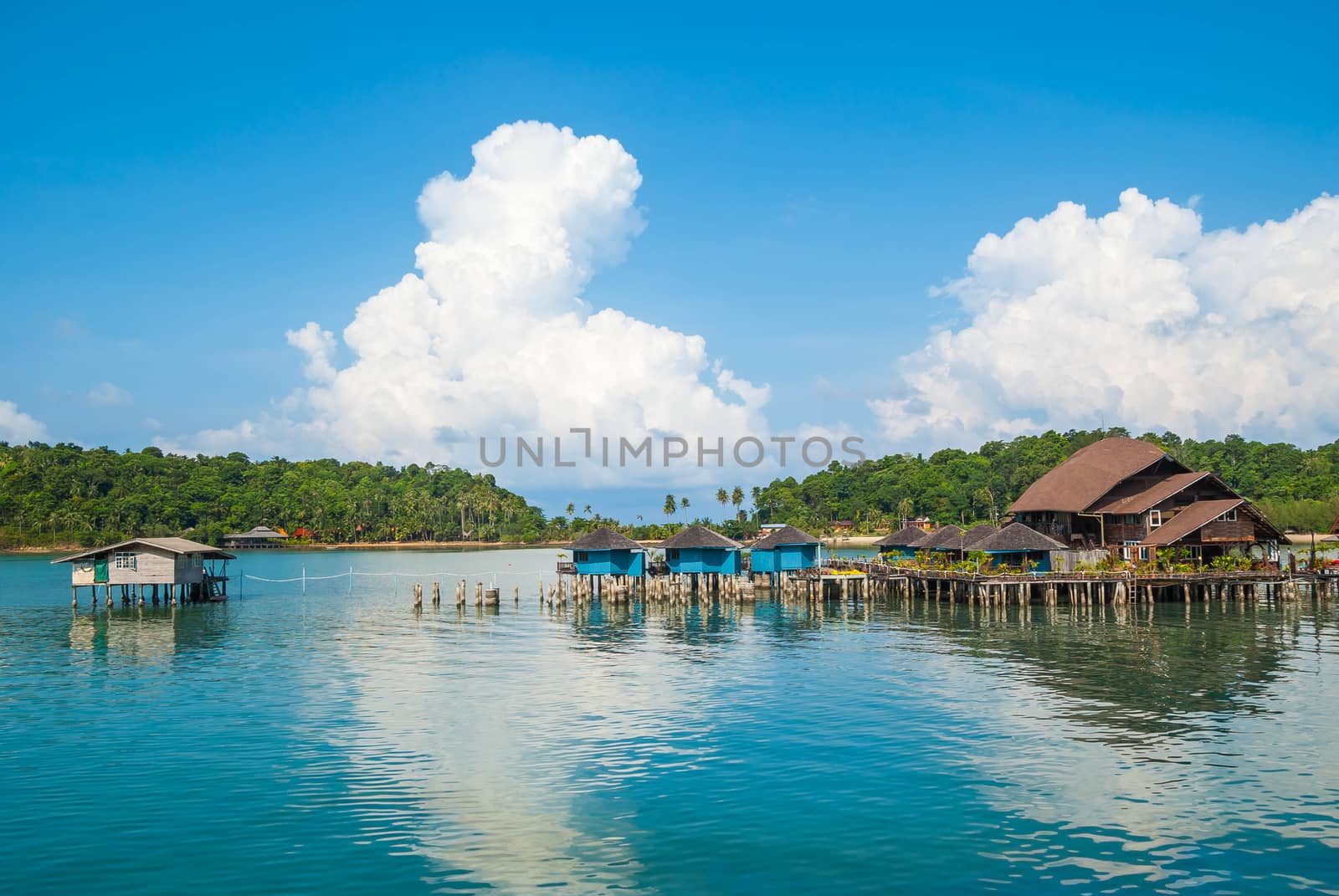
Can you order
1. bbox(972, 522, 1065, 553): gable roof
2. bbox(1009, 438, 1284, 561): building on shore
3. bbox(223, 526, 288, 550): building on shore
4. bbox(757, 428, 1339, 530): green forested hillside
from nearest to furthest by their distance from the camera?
bbox(972, 522, 1065, 553): gable roof
bbox(1009, 438, 1284, 561): building on shore
bbox(757, 428, 1339, 530): green forested hillside
bbox(223, 526, 288, 550): building on shore

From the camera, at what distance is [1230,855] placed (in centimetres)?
1486

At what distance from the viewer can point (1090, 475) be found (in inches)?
2442

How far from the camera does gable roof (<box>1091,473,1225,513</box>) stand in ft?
188

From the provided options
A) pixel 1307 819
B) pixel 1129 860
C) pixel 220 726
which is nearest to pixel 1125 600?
pixel 1307 819

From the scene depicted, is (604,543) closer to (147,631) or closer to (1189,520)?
(147,631)

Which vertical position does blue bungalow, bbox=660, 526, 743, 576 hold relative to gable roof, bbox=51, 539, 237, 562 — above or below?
below

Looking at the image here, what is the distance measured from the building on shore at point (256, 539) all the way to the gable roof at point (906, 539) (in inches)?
4007

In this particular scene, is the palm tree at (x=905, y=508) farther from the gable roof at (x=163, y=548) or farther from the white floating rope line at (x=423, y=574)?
the gable roof at (x=163, y=548)

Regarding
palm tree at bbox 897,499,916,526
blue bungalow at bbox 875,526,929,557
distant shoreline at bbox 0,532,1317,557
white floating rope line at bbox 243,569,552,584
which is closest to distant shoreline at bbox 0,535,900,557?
distant shoreline at bbox 0,532,1317,557

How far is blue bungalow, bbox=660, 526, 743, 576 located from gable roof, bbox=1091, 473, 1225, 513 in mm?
22657

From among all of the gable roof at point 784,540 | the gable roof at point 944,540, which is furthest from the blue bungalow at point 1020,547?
the gable roof at point 784,540

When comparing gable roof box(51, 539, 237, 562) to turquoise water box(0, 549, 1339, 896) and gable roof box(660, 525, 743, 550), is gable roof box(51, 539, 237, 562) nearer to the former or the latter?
turquoise water box(0, 549, 1339, 896)

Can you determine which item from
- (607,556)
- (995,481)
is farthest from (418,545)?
(607,556)

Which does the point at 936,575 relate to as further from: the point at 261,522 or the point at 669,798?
the point at 261,522
